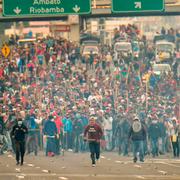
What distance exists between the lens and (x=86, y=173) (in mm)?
35344

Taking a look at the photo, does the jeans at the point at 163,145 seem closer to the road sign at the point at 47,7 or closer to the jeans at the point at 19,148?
the road sign at the point at 47,7

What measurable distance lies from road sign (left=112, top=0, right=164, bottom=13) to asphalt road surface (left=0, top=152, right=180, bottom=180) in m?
6.35

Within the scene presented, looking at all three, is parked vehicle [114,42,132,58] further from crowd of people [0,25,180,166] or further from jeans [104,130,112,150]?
jeans [104,130,112,150]

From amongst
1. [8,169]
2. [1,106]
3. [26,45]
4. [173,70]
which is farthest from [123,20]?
[8,169]

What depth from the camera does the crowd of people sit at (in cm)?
4631

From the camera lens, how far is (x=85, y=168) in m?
37.7

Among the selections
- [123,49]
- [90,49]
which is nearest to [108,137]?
[123,49]

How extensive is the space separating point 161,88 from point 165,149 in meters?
13.2

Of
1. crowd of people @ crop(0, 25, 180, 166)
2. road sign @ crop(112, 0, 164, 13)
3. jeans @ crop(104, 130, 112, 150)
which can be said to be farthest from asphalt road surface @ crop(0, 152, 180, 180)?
road sign @ crop(112, 0, 164, 13)

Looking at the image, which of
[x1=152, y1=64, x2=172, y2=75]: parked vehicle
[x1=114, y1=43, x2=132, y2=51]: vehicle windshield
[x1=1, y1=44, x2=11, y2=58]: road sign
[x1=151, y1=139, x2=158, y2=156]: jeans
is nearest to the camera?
[x1=151, y1=139, x2=158, y2=156]: jeans

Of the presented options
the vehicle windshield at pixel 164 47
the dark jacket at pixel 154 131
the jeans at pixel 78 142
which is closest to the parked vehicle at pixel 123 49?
the vehicle windshield at pixel 164 47

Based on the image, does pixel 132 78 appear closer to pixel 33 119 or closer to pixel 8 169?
pixel 33 119

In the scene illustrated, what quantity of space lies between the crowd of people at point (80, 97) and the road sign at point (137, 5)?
379 centimetres

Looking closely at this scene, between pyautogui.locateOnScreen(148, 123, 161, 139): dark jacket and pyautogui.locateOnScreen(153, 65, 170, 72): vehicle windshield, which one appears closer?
pyautogui.locateOnScreen(148, 123, 161, 139): dark jacket
